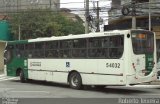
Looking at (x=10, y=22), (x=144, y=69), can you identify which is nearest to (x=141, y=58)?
(x=144, y=69)

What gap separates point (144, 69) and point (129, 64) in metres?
1.02

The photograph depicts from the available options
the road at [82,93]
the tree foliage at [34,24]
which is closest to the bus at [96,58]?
the road at [82,93]

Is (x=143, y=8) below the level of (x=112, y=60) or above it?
above

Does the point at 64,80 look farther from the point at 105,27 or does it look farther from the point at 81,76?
the point at 105,27

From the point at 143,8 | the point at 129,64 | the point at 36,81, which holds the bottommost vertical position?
the point at 36,81

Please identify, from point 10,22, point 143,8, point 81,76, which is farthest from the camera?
point 10,22

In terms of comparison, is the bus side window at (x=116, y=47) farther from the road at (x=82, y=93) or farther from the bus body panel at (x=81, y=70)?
the road at (x=82, y=93)

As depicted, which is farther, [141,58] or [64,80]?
[64,80]

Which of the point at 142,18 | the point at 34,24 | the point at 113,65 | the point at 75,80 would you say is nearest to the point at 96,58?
the point at 113,65

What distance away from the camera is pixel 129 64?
18281 mm

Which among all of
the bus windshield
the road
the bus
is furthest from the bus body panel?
the bus windshield

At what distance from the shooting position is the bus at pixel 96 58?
729 inches

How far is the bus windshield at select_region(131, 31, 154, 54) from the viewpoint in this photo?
61.6ft

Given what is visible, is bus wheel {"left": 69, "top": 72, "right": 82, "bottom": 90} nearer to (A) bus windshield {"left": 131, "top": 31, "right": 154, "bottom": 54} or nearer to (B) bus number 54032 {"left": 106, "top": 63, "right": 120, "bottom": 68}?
(B) bus number 54032 {"left": 106, "top": 63, "right": 120, "bottom": 68}
